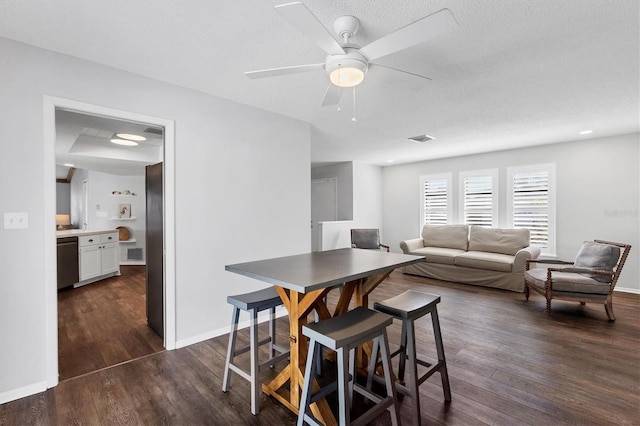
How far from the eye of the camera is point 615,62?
235cm

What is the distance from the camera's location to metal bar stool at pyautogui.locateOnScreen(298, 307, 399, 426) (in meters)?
1.46

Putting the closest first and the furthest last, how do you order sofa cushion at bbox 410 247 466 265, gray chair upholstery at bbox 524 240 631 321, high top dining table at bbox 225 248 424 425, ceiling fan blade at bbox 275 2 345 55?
1. ceiling fan blade at bbox 275 2 345 55
2. high top dining table at bbox 225 248 424 425
3. gray chair upholstery at bbox 524 240 631 321
4. sofa cushion at bbox 410 247 466 265

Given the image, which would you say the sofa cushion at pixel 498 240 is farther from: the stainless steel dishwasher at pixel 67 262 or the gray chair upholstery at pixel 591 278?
the stainless steel dishwasher at pixel 67 262

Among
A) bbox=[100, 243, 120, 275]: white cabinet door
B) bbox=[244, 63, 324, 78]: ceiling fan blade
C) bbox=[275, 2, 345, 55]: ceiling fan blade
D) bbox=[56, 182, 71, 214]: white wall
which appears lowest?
bbox=[100, 243, 120, 275]: white cabinet door

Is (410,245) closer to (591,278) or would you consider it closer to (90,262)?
(591,278)

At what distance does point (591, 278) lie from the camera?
3605 mm

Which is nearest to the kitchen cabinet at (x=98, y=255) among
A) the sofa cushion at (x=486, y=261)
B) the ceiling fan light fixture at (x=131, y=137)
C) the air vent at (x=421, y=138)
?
the ceiling fan light fixture at (x=131, y=137)

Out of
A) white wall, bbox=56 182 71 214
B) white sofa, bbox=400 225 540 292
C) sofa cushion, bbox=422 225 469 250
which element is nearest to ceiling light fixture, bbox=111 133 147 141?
white sofa, bbox=400 225 540 292

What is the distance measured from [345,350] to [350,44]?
175 cm

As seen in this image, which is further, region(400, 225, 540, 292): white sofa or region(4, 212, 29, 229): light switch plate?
region(400, 225, 540, 292): white sofa

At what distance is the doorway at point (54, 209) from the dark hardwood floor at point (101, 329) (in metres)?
0.26

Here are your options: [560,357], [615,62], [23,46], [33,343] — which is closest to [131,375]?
[33,343]

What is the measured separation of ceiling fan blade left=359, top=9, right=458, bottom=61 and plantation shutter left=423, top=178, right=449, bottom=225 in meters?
5.28

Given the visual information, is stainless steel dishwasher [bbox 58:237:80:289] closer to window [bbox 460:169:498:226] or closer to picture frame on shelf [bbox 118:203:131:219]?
picture frame on shelf [bbox 118:203:131:219]
